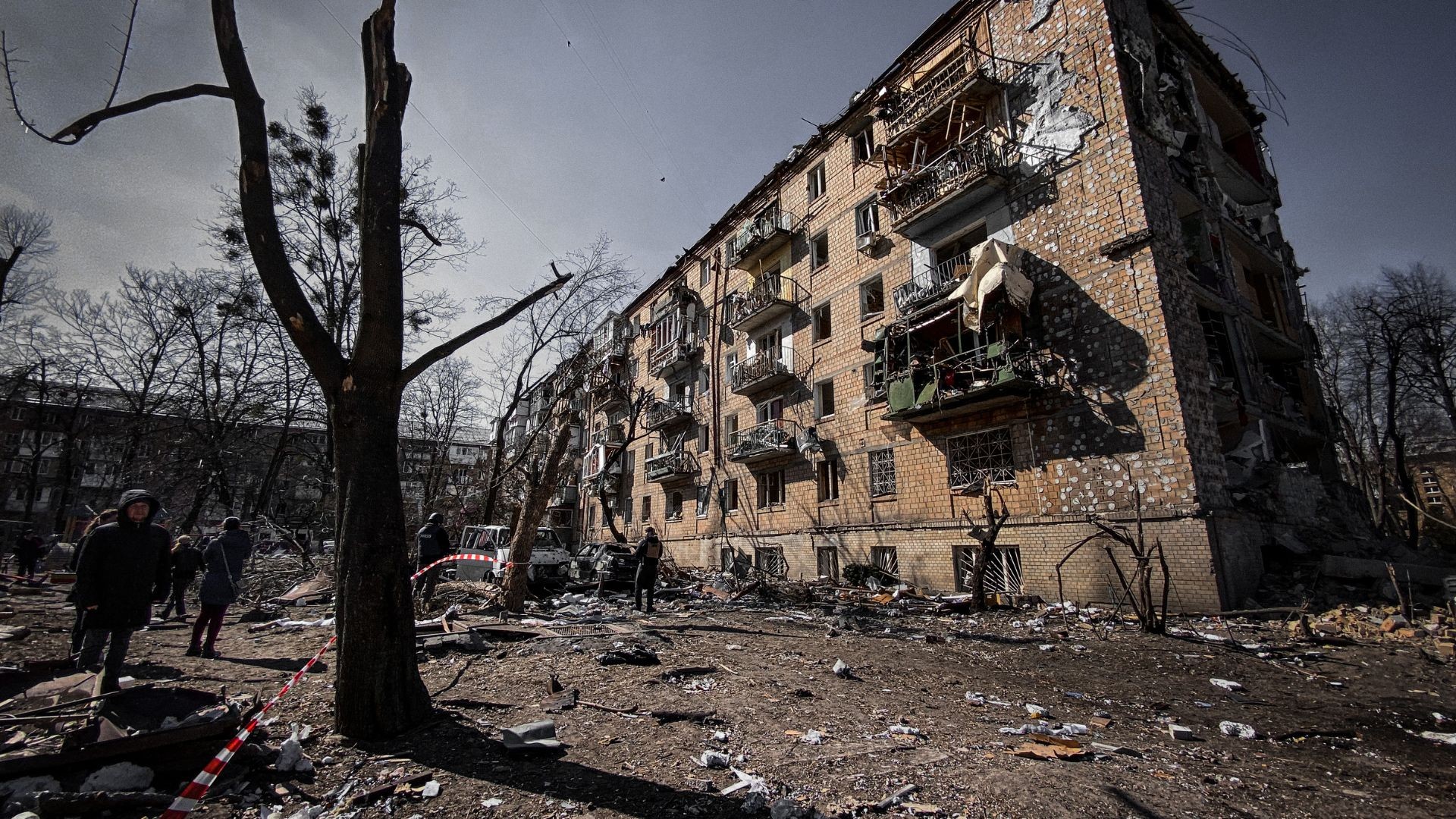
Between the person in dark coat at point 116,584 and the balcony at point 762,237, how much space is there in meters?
19.4

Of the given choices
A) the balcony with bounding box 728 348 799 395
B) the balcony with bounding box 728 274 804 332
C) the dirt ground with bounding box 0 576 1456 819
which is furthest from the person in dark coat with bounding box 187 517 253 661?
the balcony with bounding box 728 274 804 332

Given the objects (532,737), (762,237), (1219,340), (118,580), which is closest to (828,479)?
(762,237)

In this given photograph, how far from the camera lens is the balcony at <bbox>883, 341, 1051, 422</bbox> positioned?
1243cm

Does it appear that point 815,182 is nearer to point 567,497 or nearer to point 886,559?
point 886,559

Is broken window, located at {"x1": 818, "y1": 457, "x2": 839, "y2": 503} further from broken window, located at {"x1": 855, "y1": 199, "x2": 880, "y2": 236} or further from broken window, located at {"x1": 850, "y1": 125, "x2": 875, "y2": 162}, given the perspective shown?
broken window, located at {"x1": 850, "y1": 125, "x2": 875, "y2": 162}

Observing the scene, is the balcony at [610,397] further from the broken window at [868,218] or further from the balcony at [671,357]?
the broken window at [868,218]

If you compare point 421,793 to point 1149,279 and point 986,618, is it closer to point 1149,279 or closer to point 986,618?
point 986,618

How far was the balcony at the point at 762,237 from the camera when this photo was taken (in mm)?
21625

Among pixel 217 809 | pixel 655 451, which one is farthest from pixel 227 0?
pixel 655 451

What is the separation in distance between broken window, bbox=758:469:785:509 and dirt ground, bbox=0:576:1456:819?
1107 cm

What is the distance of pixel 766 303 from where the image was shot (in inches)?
825

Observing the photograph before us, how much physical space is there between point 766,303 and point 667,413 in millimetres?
8200

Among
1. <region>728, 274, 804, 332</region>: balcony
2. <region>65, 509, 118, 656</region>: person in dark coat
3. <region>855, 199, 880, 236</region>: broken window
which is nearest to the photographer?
<region>65, 509, 118, 656</region>: person in dark coat

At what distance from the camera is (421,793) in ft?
10.6
